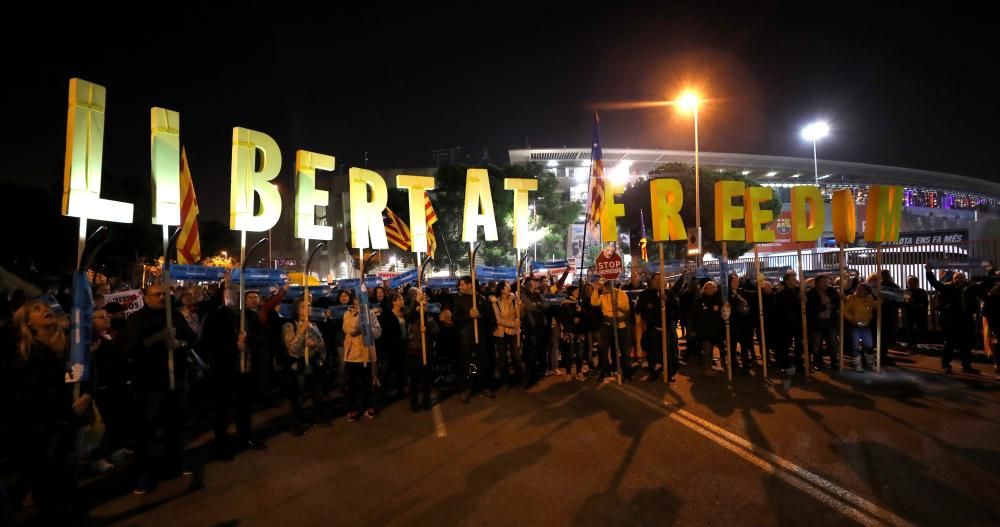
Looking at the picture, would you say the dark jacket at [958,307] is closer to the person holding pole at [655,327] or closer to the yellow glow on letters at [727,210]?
the yellow glow on letters at [727,210]

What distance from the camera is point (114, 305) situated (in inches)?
302

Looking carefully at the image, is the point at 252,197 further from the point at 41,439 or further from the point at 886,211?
the point at 886,211

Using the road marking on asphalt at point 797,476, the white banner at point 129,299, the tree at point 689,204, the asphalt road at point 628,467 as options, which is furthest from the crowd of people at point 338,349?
the tree at point 689,204

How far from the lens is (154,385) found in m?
5.15

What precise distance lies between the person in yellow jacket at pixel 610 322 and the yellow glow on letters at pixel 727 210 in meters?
2.29

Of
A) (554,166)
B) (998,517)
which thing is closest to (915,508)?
(998,517)

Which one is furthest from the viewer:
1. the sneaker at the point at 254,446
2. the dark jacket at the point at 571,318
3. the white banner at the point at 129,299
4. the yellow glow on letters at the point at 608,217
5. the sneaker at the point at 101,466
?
the yellow glow on letters at the point at 608,217

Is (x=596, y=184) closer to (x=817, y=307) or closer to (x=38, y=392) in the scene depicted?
(x=817, y=307)

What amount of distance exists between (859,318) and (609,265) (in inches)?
200

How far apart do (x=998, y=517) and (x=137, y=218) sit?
36.0m

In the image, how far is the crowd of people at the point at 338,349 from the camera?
390 cm

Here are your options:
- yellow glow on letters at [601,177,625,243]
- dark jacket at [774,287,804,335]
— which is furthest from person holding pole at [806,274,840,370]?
yellow glow on letters at [601,177,625,243]

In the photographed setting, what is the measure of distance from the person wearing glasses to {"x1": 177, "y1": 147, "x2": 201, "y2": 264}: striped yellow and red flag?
2529 millimetres

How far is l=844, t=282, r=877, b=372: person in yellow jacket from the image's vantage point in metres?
9.44
